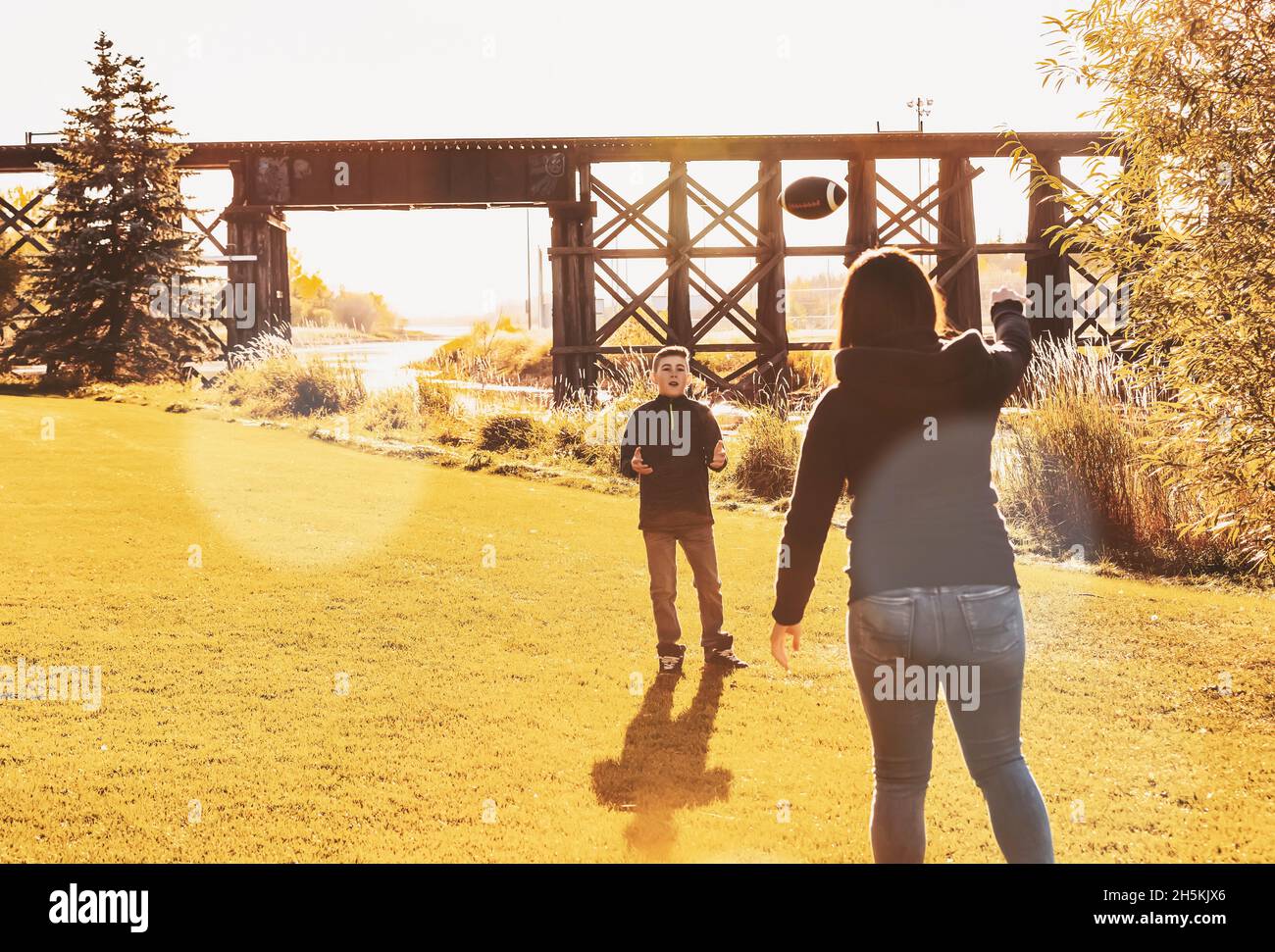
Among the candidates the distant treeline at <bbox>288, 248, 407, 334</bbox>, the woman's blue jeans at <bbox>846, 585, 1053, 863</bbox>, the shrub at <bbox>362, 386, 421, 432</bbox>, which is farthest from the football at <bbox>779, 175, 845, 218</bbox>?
the distant treeline at <bbox>288, 248, 407, 334</bbox>

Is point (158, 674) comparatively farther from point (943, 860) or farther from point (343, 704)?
point (943, 860)

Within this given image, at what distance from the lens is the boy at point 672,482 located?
6188 mm

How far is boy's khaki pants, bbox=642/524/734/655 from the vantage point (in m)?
6.23

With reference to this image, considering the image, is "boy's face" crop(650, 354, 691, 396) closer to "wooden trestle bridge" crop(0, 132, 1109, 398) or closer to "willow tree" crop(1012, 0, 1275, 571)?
"willow tree" crop(1012, 0, 1275, 571)

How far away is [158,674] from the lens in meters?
6.10

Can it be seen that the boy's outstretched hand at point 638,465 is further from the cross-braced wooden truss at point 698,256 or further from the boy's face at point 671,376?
the cross-braced wooden truss at point 698,256

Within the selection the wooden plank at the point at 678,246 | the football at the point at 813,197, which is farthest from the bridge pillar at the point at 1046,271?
the football at the point at 813,197

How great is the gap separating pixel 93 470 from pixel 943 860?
11.5 m

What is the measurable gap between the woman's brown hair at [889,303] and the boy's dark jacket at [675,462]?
3.23 m

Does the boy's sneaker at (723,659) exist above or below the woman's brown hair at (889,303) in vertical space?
below

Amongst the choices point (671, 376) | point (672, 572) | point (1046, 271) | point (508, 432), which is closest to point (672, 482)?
point (672, 572)

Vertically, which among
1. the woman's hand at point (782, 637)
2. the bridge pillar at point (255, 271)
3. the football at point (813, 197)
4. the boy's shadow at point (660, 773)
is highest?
the bridge pillar at point (255, 271)

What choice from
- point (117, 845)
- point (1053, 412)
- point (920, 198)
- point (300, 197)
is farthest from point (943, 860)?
point (300, 197)

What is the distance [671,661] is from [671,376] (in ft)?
5.46
